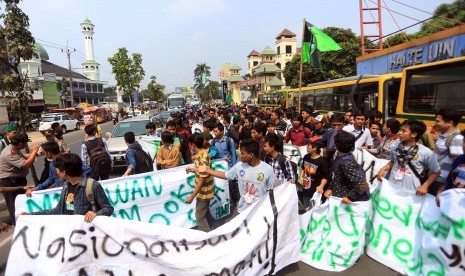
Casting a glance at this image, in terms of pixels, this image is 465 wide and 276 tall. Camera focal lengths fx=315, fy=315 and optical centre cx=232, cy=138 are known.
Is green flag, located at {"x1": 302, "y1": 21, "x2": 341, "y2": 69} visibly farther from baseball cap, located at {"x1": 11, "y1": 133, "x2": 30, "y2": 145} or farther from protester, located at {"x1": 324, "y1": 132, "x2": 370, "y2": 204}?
baseball cap, located at {"x1": 11, "y1": 133, "x2": 30, "y2": 145}

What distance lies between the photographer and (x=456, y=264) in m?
2.85

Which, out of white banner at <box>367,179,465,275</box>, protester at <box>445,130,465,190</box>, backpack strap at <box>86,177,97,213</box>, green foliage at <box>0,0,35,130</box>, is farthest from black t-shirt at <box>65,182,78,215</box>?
green foliage at <box>0,0,35,130</box>

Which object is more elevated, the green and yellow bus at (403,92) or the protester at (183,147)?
the green and yellow bus at (403,92)

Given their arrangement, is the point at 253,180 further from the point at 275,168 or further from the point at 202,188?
the point at 202,188

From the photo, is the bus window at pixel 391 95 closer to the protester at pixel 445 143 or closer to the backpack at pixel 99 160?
the protester at pixel 445 143

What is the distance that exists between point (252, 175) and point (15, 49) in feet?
19.2

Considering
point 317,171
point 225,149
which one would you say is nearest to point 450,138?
point 317,171

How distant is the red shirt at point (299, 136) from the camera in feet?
20.3

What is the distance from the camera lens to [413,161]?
3521 millimetres

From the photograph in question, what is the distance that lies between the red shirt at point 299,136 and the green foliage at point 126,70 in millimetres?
26581

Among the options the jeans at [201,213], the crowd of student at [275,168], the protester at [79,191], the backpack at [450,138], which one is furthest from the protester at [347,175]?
the protester at [79,191]

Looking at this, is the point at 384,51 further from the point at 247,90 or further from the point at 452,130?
the point at 247,90

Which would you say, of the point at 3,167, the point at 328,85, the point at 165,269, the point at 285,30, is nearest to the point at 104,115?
the point at 328,85

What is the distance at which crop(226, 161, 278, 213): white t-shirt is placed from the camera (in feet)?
11.3
